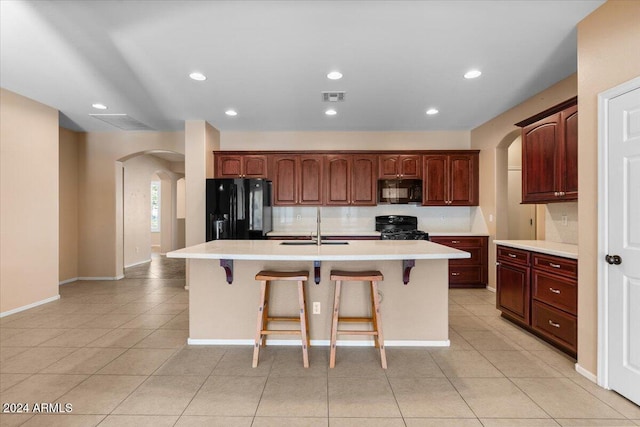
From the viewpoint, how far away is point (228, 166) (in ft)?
17.4

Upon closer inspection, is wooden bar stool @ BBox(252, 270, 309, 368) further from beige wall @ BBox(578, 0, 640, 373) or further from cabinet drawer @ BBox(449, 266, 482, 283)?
cabinet drawer @ BBox(449, 266, 482, 283)

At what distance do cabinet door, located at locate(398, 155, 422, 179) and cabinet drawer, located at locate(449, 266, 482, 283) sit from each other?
5.42ft

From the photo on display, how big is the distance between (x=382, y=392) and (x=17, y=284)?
15.0ft

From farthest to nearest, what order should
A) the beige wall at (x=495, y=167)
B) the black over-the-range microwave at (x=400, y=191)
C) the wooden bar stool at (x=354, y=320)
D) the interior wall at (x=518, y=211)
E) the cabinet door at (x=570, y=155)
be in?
1. the interior wall at (x=518, y=211)
2. the black over-the-range microwave at (x=400, y=191)
3. the beige wall at (x=495, y=167)
4. the cabinet door at (x=570, y=155)
5. the wooden bar stool at (x=354, y=320)

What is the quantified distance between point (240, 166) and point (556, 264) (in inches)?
176

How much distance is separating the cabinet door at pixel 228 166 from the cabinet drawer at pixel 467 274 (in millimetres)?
3895

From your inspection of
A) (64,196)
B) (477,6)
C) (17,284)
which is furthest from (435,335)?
(64,196)

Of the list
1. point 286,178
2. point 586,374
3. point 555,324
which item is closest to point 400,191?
point 286,178

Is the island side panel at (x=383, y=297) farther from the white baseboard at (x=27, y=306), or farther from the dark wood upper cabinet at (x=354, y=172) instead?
the white baseboard at (x=27, y=306)

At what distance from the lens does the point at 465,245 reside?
499 centimetres

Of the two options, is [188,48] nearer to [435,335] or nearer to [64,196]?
[435,335]

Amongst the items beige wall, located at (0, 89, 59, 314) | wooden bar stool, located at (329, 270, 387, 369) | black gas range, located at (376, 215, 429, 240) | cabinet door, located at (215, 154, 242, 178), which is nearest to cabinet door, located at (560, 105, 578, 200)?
wooden bar stool, located at (329, 270, 387, 369)

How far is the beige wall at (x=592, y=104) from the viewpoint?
2.05 m

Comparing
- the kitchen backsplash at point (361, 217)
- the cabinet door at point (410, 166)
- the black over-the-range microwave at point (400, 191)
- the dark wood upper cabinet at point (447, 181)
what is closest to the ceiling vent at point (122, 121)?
the kitchen backsplash at point (361, 217)
